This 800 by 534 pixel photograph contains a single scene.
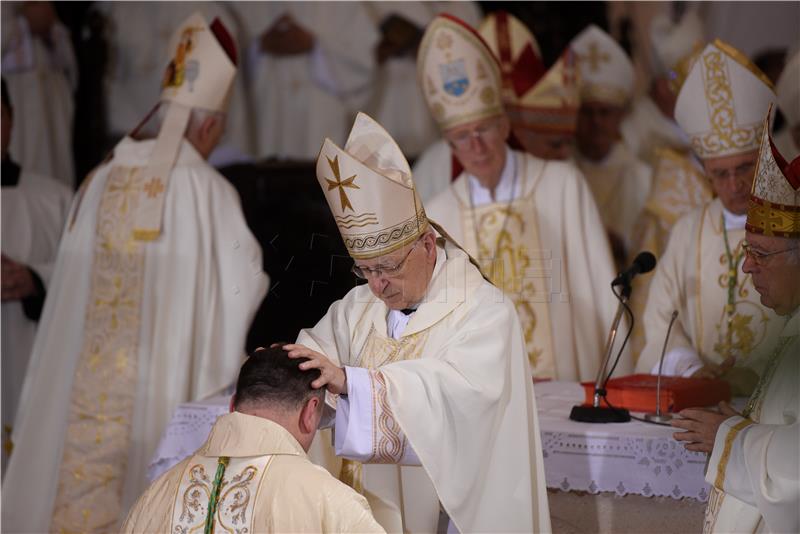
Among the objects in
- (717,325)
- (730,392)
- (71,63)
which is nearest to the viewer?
(730,392)

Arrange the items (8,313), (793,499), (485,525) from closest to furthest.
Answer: (793,499), (485,525), (8,313)

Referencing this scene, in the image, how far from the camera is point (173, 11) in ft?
28.3

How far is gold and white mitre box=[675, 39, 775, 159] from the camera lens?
16.1 ft

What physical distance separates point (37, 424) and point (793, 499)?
3931 millimetres

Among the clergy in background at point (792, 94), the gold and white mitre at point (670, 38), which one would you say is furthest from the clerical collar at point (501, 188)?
the gold and white mitre at point (670, 38)

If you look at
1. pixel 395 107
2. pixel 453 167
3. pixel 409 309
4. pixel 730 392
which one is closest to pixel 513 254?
pixel 453 167

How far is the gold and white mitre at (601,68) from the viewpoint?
7.57m

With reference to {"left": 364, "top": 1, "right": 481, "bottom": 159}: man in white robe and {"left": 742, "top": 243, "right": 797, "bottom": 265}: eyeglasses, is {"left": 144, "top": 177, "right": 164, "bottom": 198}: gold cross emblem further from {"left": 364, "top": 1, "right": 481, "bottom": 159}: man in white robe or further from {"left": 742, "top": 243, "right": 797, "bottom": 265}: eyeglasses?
{"left": 742, "top": 243, "right": 797, "bottom": 265}: eyeglasses

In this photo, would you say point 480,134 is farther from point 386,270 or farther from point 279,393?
point 279,393

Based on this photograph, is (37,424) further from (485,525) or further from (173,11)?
(173,11)

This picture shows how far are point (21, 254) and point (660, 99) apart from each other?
13.3 ft

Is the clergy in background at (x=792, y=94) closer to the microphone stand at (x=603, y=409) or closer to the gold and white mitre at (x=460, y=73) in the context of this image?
the gold and white mitre at (x=460, y=73)

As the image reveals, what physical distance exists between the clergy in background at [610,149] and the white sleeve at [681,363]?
2676 millimetres

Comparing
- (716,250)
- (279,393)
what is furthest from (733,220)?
(279,393)
